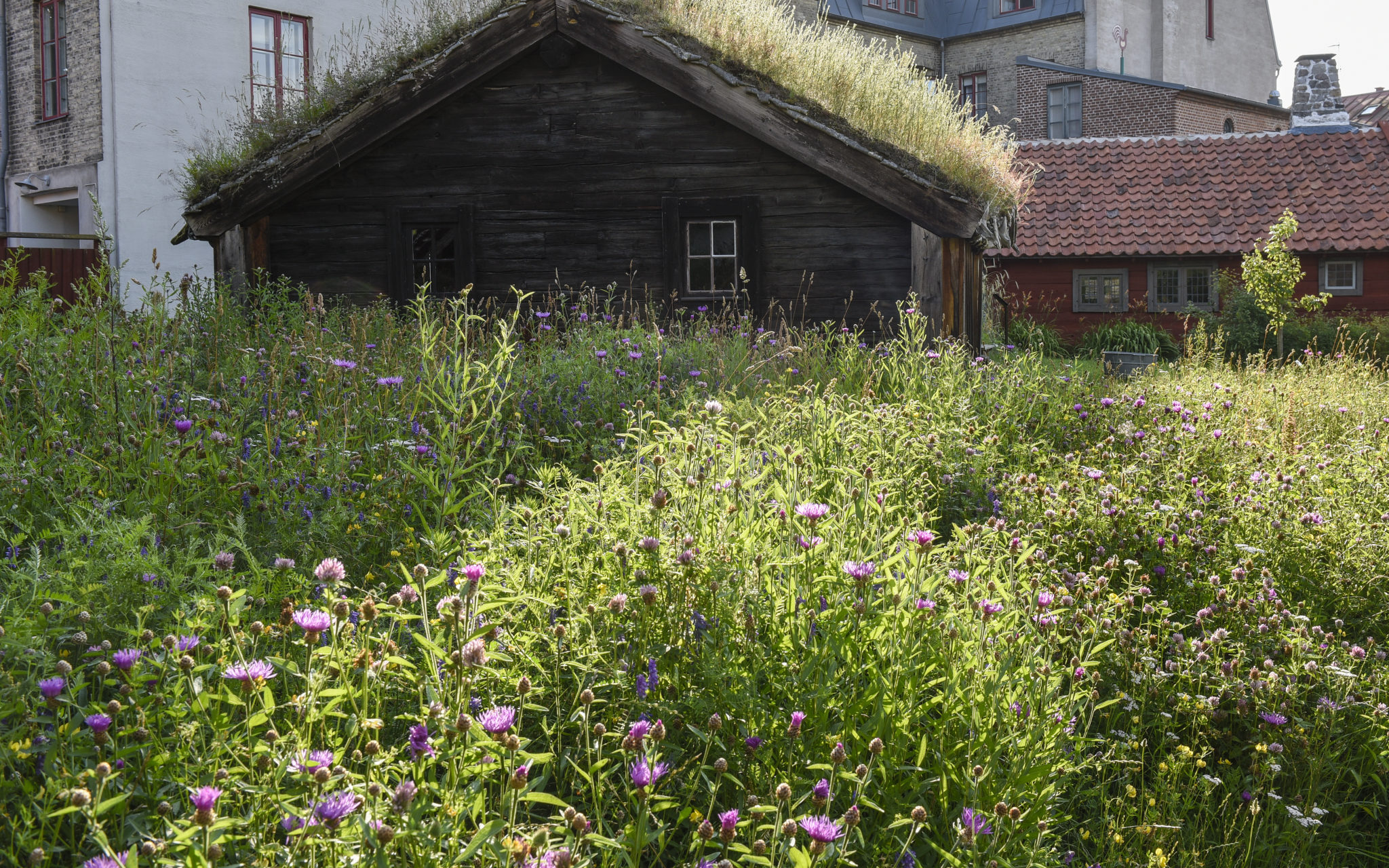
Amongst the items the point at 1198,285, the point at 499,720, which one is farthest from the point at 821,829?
the point at 1198,285

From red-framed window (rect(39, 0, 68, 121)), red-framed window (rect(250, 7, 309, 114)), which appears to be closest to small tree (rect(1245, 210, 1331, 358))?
red-framed window (rect(250, 7, 309, 114))

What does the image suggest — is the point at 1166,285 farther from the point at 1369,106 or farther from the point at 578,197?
the point at 1369,106

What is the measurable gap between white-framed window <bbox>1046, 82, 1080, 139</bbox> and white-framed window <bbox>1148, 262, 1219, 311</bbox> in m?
10.6

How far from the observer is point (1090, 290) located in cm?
2480

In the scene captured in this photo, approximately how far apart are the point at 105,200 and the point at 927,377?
51.0ft

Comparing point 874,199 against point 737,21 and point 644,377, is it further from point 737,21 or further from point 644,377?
point 644,377

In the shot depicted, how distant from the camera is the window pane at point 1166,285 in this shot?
949 inches

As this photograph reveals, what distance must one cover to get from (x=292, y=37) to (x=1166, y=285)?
19173 mm

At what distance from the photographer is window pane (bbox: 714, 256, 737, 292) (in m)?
10.6

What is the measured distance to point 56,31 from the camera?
18.1 meters

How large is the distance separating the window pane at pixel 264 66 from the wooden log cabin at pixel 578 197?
31.0 feet

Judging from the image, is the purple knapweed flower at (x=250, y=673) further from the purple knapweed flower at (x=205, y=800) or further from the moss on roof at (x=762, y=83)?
the moss on roof at (x=762, y=83)

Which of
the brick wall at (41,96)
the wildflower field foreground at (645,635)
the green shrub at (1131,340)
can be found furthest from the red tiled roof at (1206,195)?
the wildflower field foreground at (645,635)

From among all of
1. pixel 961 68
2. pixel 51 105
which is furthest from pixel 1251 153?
pixel 51 105
